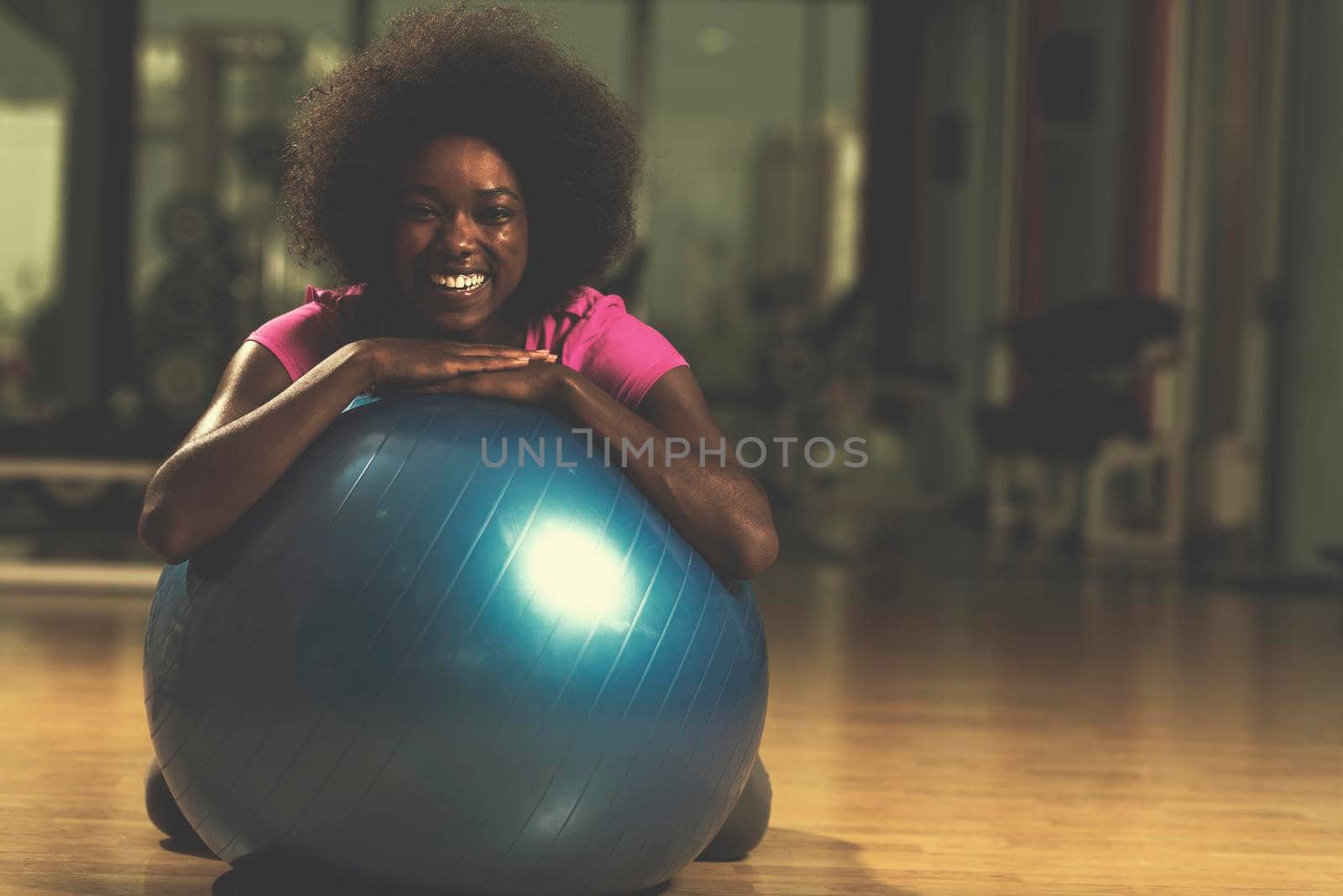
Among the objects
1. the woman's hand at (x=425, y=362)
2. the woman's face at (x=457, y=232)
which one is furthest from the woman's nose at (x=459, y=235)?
the woman's hand at (x=425, y=362)

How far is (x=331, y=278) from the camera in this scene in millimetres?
1904

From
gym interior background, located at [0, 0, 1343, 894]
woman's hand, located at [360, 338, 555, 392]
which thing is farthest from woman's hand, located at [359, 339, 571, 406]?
gym interior background, located at [0, 0, 1343, 894]

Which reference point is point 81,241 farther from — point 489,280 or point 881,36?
point 489,280

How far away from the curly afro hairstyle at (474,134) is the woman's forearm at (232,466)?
30 cm

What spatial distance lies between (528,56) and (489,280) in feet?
0.93

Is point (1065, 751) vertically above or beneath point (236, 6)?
beneath

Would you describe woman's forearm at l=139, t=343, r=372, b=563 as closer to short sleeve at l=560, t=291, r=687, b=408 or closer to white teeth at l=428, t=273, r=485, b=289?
white teeth at l=428, t=273, r=485, b=289

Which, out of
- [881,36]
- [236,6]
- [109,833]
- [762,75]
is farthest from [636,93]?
[109,833]

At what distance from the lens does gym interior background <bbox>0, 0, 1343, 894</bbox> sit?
2.64 m

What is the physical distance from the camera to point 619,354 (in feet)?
5.69

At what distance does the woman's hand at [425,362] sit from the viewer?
5.20 ft

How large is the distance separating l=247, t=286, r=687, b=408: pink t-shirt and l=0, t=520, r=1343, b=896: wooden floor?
23.1 inches

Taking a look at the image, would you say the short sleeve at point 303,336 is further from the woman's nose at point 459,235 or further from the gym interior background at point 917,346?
the gym interior background at point 917,346

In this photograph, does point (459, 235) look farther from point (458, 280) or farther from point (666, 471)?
point (666, 471)
